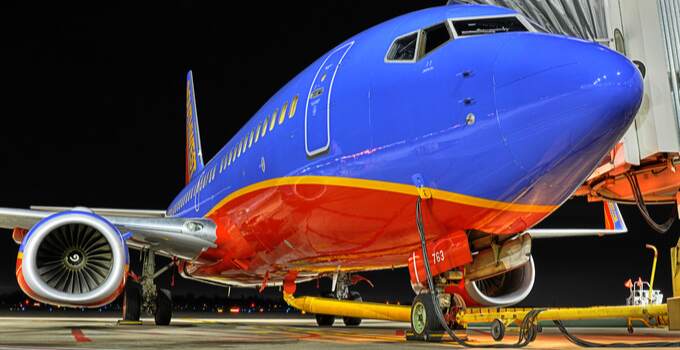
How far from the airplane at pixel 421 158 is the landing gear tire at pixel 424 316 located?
0.04 m

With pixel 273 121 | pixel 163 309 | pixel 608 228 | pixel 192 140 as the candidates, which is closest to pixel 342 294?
pixel 163 309

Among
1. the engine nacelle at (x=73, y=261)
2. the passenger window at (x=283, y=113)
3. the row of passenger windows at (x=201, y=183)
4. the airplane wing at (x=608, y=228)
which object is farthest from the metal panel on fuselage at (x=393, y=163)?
the row of passenger windows at (x=201, y=183)

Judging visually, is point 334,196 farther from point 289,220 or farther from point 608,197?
point 608,197

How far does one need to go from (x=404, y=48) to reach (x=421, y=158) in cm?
122

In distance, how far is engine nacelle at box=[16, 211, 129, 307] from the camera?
26.7ft

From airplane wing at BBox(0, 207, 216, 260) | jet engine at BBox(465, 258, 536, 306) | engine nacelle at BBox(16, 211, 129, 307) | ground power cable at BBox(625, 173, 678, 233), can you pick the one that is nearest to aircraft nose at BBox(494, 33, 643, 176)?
ground power cable at BBox(625, 173, 678, 233)

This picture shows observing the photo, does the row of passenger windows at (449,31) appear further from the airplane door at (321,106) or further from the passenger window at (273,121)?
the passenger window at (273,121)

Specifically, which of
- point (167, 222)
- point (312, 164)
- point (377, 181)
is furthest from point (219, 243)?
point (377, 181)

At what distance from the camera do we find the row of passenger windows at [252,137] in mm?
8062

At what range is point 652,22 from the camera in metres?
6.32

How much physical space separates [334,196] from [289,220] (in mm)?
1271

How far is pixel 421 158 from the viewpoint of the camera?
5637 millimetres

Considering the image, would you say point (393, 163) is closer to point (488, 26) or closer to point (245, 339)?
point (488, 26)

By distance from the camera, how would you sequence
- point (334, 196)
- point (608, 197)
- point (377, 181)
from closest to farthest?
1. point (377, 181)
2. point (334, 196)
3. point (608, 197)
